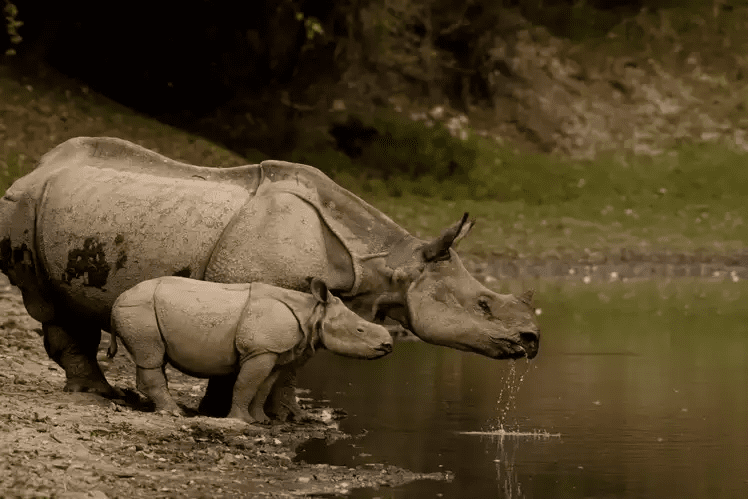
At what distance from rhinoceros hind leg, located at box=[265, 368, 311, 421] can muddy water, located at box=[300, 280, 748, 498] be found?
337mm

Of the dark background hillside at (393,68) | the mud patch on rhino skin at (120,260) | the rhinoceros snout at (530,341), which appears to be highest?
the dark background hillside at (393,68)

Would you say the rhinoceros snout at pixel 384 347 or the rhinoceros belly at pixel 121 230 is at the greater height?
the rhinoceros belly at pixel 121 230

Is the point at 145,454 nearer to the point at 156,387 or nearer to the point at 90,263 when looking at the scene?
the point at 156,387

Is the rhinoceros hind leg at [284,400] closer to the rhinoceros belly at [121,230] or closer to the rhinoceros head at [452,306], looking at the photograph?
the rhinoceros head at [452,306]

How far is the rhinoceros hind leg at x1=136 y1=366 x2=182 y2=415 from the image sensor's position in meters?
9.43

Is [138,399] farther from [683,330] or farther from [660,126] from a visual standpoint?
[660,126]

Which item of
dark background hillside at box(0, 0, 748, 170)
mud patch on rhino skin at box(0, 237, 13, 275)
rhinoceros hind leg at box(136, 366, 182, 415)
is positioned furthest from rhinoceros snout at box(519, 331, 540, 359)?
dark background hillside at box(0, 0, 748, 170)

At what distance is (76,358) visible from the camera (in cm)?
1041

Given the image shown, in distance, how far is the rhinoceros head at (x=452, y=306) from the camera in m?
9.71

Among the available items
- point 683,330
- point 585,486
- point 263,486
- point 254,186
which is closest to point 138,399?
point 254,186

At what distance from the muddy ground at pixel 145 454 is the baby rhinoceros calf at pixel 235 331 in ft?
0.96

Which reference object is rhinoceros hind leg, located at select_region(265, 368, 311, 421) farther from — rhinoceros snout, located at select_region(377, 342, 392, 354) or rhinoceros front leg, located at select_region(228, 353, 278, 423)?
rhinoceros snout, located at select_region(377, 342, 392, 354)

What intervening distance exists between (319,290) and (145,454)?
1665 millimetres

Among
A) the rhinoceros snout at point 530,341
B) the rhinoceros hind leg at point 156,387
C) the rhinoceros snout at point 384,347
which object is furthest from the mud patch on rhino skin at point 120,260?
the rhinoceros snout at point 530,341
